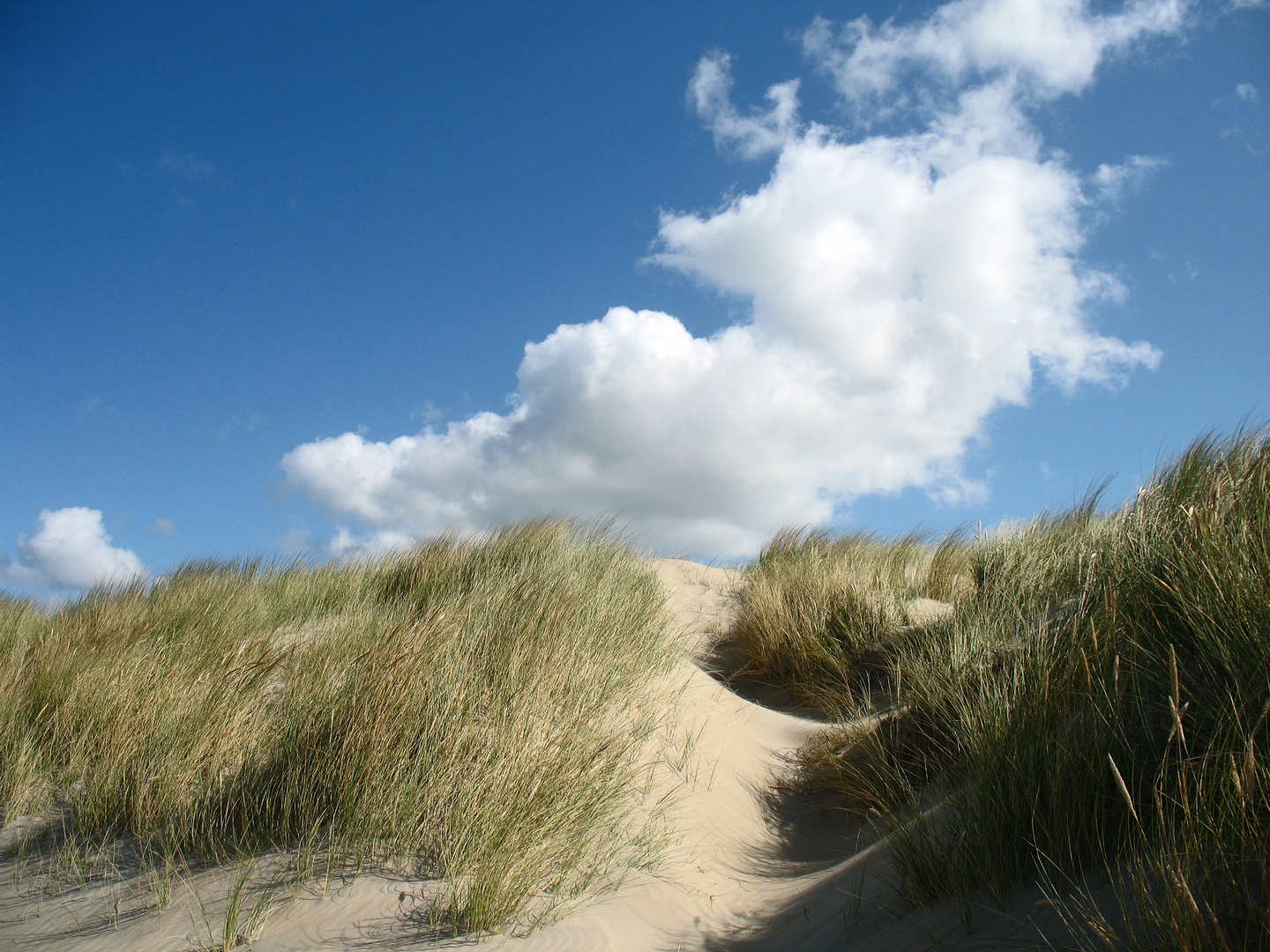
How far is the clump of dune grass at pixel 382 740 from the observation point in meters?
3.08

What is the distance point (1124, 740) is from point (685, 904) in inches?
78.7

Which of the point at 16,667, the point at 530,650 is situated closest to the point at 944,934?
the point at 530,650

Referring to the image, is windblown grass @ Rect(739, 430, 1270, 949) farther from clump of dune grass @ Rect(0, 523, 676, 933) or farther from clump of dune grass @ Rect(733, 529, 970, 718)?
clump of dune grass @ Rect(0, 523, 676, 933)

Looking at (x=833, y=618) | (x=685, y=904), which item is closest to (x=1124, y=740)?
(x=685, y=904)

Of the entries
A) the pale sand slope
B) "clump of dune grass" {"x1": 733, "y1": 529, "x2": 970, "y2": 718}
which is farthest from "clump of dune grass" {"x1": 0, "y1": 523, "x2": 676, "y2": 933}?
"clump of dune grass" {"x1": 733, "y1": 529, "x2": 970, "y2": 718}

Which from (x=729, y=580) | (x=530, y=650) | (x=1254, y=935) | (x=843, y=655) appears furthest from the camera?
(x=729, y=580)

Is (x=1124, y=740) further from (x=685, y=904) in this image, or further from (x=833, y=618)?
(x=833, y=618)

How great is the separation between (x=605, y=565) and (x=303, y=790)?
429 cm

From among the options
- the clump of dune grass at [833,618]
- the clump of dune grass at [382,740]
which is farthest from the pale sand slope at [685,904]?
the clump of dune grass at [833,618]

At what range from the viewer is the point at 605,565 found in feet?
24.1

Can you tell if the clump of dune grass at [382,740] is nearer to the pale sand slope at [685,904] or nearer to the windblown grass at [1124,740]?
the pale sand slope at [685,904]

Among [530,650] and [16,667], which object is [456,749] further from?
[16,667]

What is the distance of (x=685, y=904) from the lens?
3182mm

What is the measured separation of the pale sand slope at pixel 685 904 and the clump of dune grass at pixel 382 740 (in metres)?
0.17
